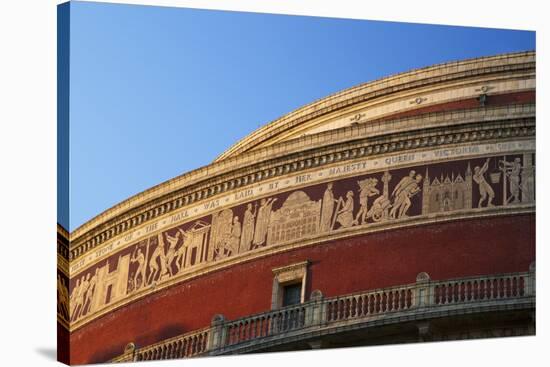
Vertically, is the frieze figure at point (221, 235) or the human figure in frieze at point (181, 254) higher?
the frieze figure at point (221, 235)

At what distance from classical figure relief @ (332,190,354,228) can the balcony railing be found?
46.0 inches

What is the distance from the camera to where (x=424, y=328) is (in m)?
23.2

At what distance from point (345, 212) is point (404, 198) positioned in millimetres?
878

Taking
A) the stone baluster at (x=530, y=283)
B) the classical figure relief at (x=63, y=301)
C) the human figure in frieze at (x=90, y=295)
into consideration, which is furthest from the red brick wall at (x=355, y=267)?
the classical figure relief at (x=63, y=301)

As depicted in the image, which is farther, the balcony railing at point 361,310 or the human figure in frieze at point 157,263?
the human figure in frieze at point 157,263

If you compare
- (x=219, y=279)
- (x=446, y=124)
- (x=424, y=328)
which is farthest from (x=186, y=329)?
(x=446, y=124)

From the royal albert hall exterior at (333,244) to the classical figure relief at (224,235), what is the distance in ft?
0.05

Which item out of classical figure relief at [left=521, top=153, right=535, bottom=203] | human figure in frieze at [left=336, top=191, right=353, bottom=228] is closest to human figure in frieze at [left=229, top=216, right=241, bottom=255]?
human figure in frieze at [left=336, top=191, right=353, bottom=228]

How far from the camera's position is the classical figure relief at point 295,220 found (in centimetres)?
2411

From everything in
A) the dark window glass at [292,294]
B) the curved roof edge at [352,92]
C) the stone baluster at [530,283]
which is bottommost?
the dark window glass at [292,294]

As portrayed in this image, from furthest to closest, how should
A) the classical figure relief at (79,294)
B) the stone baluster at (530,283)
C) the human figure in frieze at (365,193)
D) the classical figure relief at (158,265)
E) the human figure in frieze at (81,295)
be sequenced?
1. the human figure in frieze at (365,193)
2. the classical figure relief at (158,265)
3. the stone baluster at (530,283)
4. the human figure in frieze at (81,295)
5. the classical figure relief at (79,294)

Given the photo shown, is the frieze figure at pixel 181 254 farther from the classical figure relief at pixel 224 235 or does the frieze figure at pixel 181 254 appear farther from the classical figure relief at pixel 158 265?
the classical figure relief at pixel 224 235

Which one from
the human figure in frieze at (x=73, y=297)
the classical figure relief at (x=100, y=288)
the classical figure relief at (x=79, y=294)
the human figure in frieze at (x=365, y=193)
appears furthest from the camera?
the human figure in frieze at (x=365, y=193)

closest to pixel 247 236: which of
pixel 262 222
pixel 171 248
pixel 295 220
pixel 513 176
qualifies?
pixel 262 222
